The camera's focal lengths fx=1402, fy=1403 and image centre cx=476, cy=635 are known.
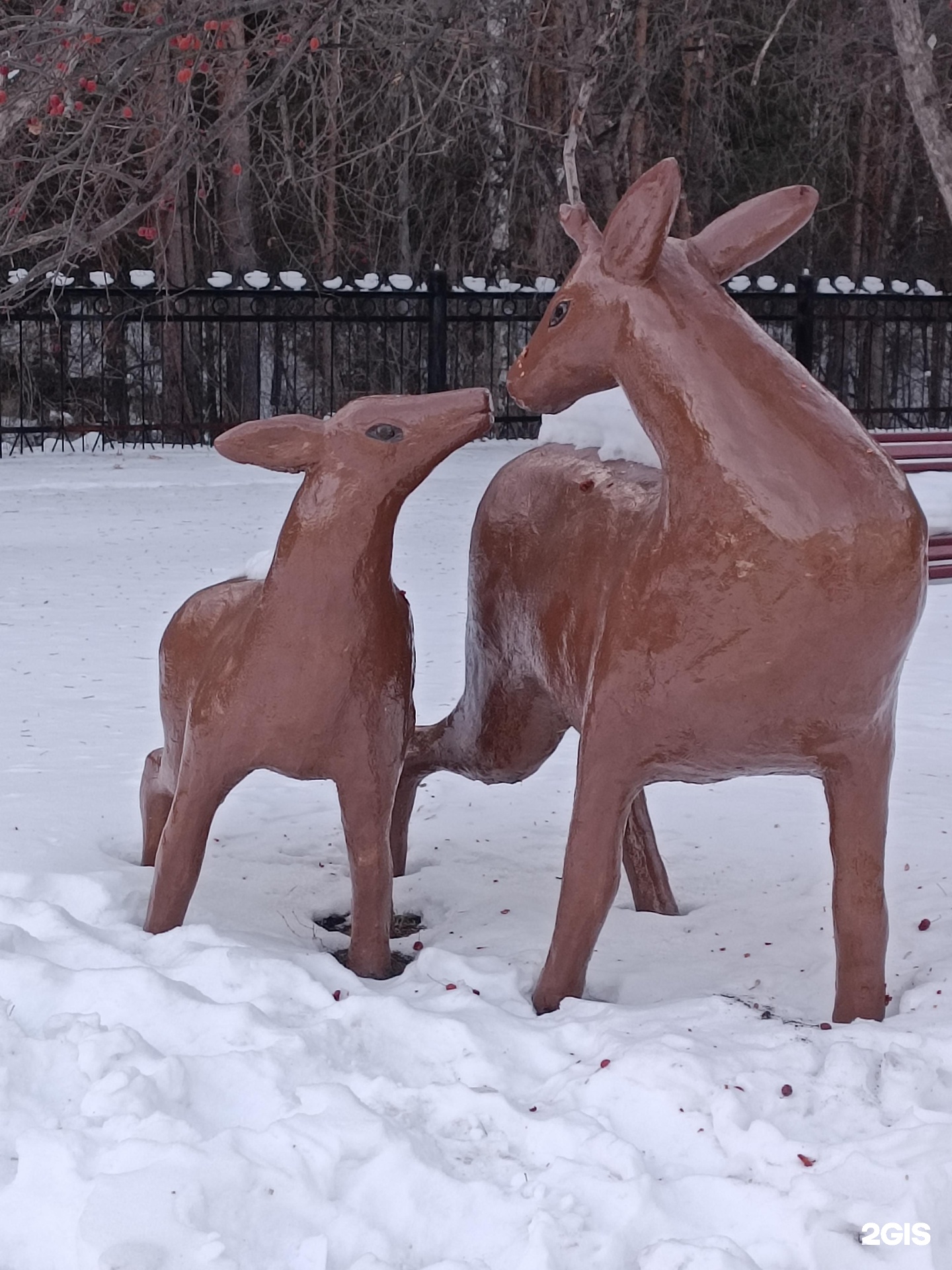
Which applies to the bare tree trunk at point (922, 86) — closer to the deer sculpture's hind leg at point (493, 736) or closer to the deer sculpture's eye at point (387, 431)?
the deer sculpture's hind leg at point (493, 736)

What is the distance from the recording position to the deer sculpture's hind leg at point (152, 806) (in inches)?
139

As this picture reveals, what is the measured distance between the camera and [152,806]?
3.57 m

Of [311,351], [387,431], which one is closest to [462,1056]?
[387,431]

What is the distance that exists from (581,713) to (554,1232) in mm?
1081

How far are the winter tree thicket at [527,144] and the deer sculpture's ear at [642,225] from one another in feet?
25.8

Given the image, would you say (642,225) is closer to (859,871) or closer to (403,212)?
(859,871)

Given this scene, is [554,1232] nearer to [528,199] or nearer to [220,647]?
[220,647]

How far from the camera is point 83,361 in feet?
47.4

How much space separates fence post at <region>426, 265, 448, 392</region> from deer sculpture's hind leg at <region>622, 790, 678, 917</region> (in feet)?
33.7

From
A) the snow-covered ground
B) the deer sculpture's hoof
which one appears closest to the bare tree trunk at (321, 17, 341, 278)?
the snow-covered ground

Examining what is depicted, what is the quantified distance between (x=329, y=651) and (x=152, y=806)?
0.95 meters

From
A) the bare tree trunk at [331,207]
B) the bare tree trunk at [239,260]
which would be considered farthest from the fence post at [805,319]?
the bare tree trunk at [239,260]

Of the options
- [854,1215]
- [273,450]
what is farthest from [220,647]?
[854,1215]

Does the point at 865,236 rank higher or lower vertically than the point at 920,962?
higher
